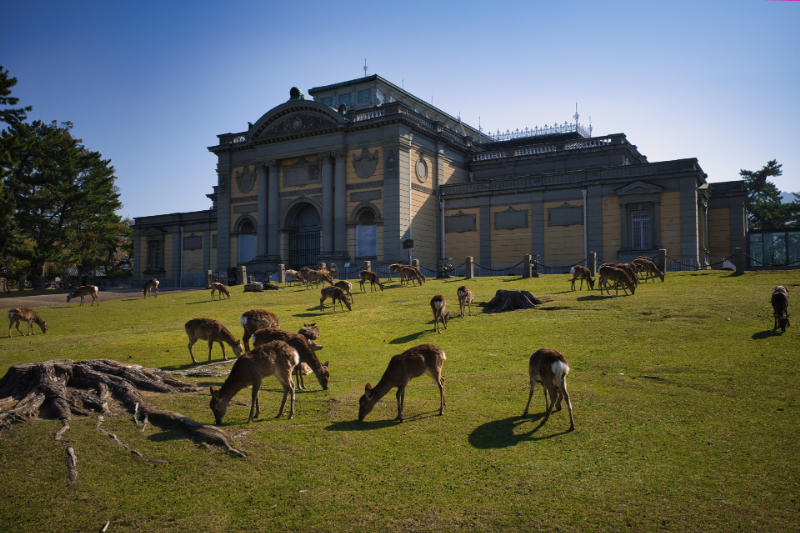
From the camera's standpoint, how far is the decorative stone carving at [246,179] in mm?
46969

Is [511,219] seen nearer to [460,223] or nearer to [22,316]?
[460,223]

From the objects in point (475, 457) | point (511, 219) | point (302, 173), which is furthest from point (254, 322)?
point (302, 173)

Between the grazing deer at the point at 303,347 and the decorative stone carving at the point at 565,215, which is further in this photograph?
the decorative stone carving at the point at 565,215

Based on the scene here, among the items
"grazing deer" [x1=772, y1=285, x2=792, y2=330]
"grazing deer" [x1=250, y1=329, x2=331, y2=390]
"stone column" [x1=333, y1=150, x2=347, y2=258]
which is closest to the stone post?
"grazing deer" [x1=772, y1=285, x2=792, y2=330]

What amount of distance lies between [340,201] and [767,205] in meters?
47.6

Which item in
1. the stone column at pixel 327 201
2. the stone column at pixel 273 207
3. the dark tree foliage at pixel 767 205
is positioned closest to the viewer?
the stone column at pixel 327 201

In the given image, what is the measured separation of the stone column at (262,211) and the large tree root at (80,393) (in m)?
37.4

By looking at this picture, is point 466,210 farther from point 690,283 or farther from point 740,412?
point 740,412

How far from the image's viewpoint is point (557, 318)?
15.1m

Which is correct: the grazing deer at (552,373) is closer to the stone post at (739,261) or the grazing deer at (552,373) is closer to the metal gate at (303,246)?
the stone post at (739,261)

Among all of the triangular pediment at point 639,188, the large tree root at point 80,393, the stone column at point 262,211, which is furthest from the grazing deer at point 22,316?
the triangular pediment at point 639,188

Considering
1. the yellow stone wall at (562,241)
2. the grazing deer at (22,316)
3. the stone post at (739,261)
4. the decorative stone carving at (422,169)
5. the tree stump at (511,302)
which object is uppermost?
the decorative stone carving at (422,169)

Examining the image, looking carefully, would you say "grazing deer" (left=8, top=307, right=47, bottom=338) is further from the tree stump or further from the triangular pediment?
the triangular pediment

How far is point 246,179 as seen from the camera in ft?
155
